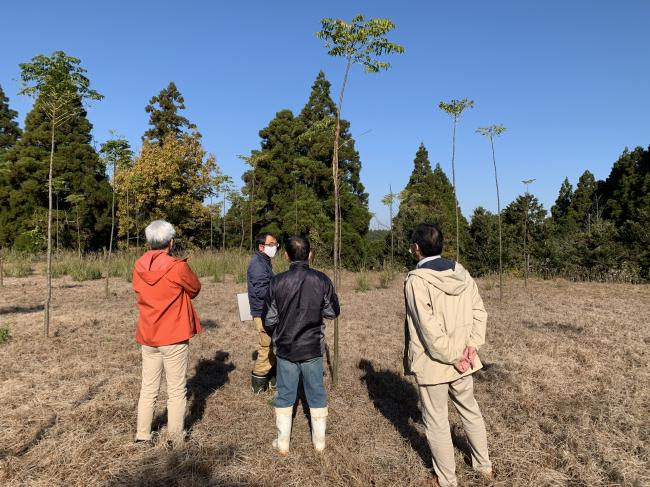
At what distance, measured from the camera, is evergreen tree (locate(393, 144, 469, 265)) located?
21453 millimetres

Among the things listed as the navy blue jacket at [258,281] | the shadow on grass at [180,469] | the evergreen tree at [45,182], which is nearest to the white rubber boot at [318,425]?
the shadow on grass at [180,469]

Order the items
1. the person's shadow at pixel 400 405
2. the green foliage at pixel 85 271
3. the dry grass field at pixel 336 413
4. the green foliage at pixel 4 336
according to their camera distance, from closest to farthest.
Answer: the dry grass field at pixel 336 413
the person's shadow at pixel 400 405
the green foliage at pixel 4 336
the green foliage at pixel 85 271

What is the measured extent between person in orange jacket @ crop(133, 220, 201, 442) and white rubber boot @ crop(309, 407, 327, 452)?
0.98m

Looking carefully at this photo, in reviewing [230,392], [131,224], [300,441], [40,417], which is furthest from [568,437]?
[131,224]

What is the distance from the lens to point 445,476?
2.56 meters

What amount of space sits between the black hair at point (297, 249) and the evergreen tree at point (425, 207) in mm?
17524

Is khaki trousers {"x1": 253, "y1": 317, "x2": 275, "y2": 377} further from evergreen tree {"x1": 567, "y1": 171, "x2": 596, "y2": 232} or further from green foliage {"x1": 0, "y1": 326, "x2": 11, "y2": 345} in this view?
evergreen tree {"x1": 567, "y1": 171, "x2": 596, "y2": 232}

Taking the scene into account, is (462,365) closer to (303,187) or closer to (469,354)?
(469,354)

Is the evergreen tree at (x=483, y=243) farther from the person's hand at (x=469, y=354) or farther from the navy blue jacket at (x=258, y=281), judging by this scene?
the person's hand at (x=469, y=354)

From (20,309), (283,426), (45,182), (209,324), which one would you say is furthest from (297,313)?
(45,182)

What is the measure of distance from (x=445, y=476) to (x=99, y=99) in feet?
21.9

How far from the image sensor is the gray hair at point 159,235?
9.61 ft

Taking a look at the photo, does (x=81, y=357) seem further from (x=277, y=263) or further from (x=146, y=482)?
(x=277, y=263)

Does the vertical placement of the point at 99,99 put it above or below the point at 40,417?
above
